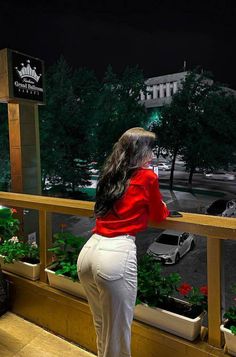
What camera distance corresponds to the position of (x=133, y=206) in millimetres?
1241

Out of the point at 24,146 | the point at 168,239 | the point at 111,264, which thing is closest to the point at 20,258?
the point at 111,264

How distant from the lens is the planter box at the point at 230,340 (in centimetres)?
136

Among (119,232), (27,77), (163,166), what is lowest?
(163,166)

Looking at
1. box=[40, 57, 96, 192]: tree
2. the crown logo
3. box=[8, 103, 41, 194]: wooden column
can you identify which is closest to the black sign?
the crown logo

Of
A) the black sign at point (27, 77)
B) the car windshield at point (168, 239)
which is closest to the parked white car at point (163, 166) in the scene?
the car windshield at point (168, 239)

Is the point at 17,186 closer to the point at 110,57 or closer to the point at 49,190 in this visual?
the point at 49,190

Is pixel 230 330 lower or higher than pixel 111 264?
lower

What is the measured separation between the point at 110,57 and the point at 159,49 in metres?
5.31

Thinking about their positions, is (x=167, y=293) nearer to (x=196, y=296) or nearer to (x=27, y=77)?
(x=196, y=296)

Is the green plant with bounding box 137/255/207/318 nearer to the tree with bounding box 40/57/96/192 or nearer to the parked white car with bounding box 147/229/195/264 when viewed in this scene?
the parked white car with bounding box 147/229/195/264

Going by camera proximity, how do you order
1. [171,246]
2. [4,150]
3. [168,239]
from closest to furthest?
[171,246]
[168,239]
[4,150]

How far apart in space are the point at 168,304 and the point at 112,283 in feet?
1.81

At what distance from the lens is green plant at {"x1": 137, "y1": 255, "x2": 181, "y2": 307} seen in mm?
1595

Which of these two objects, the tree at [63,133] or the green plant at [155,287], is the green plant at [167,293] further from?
the tree at [63,133]
